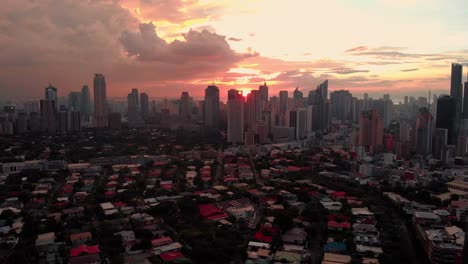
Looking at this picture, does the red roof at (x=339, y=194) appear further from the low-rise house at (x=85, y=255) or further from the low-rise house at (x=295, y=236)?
the low-rise house at (x=85, y=255)

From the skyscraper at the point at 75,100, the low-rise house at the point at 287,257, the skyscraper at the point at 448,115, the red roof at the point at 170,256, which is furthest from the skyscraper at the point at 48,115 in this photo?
the skyscraper at the point at 448,115

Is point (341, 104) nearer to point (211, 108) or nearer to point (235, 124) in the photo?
point (211, 108)

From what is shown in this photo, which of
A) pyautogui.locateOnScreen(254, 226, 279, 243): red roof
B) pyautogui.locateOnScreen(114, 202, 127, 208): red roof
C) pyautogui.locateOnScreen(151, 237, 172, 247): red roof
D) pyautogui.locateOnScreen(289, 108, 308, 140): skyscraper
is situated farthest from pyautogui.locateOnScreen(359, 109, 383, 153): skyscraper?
pyautogui.locateOnScreen(151, 237, 172, 247): red roof

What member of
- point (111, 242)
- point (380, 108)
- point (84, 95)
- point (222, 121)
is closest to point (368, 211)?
point (111, 242)

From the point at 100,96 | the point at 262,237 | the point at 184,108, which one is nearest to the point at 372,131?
the point at 262,237

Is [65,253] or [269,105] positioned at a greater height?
[269,105]

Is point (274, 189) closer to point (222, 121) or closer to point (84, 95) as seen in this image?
point (222, 121)

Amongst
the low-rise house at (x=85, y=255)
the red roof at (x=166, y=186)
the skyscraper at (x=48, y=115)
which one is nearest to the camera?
the low-rise house at (x=85, y=255)
